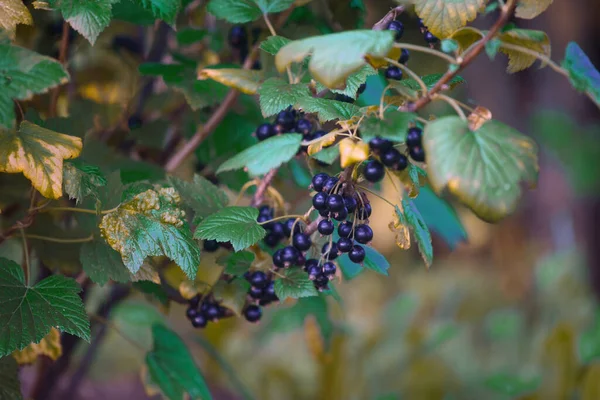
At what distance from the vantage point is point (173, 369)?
2.90 feet

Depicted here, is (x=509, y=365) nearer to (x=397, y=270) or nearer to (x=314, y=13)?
(x=314, y=13)

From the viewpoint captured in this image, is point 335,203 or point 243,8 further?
point 243,8

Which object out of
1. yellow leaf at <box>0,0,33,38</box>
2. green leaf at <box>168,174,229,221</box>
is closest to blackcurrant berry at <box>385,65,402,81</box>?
green leaf at <box>168,174,229,221</box>

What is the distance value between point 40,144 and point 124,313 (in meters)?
1.17

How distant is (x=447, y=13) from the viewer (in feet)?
1.84

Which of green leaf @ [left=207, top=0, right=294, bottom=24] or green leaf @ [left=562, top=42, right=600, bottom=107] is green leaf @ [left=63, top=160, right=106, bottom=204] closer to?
green leaf @ [left=207, top=0, right=294, bottom=24]

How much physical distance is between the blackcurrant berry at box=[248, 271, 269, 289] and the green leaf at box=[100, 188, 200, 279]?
0.30 feet

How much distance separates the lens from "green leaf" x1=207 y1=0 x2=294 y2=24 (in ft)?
2.41

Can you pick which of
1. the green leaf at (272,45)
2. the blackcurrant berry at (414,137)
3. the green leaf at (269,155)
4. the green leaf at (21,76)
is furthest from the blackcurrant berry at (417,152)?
the green leaf at (21,76)

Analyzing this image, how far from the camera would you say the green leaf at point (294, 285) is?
0.62 meters

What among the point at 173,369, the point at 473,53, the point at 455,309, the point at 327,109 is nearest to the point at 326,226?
the point at 327,109

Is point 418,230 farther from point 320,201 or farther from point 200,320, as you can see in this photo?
point 200,320

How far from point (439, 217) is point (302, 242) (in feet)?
1.79

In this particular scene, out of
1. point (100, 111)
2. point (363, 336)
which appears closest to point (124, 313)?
point (100, 111)
